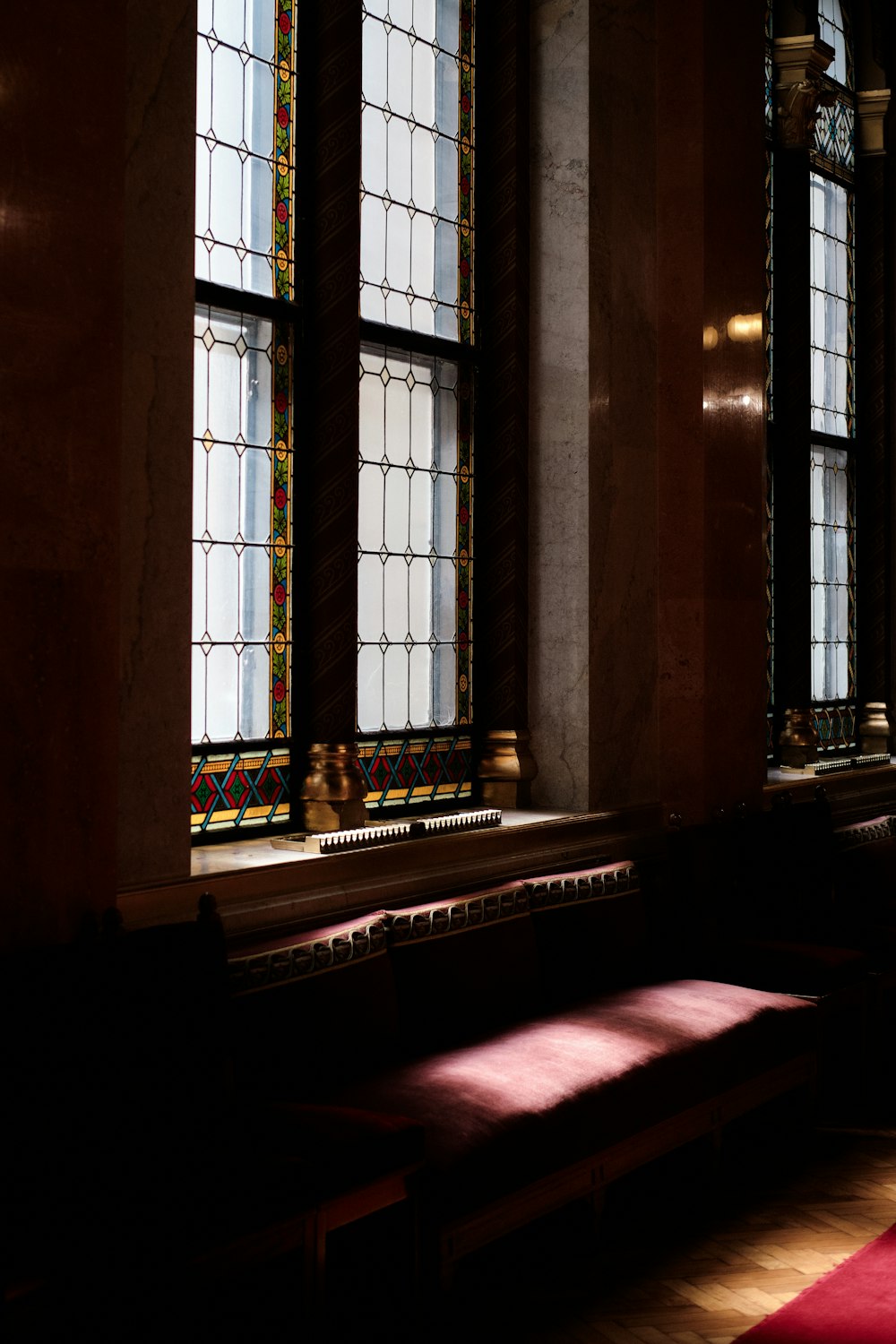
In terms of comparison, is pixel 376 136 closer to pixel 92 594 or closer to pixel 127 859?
pixel 92 594

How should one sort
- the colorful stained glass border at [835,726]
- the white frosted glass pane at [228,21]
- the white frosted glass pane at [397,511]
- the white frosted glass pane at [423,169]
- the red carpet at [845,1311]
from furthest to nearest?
1. the colorful stained glass border at [835,726]
2. the white frosted glass pane at [423,169]
3. the white frosted glass pane at [397,511]
4. the white frosted glass pane at [228,21]
5. the red carpet at [845,1311]

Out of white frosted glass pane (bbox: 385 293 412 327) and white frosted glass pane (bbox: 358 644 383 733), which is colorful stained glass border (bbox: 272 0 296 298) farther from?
white frosted glass pane (bbox: 358 644 383 733)

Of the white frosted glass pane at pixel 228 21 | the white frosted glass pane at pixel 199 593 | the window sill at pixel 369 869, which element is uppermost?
the white frosted glass pane at pixel 228 21

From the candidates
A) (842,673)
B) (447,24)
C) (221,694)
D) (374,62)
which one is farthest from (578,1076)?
(842,673)

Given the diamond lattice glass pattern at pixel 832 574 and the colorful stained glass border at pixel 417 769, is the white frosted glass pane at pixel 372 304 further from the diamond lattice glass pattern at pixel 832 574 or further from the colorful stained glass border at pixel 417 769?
the diamond lattice glass pattern at pixel 832 574

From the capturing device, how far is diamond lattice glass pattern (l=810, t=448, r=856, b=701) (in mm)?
7750

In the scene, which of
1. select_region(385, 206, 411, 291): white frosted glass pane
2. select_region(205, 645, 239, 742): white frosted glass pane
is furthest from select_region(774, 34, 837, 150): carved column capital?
select_region(205, 645, 239, 742): white frosted glass pane

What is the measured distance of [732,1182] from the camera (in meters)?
4.44

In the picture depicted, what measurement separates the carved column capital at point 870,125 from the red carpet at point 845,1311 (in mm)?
6287

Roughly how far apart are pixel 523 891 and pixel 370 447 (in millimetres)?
1611

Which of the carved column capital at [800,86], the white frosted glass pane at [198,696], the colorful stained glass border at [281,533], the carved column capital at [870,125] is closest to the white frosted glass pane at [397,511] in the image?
the colorful stained glass border at [281,533]

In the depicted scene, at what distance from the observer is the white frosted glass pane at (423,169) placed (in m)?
5.21

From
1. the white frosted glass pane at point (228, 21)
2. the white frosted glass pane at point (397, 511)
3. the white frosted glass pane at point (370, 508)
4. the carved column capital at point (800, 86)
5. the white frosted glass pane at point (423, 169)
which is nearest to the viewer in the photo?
the white frosted glass pane at point (228, 21)

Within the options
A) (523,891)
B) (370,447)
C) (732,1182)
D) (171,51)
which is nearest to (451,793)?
(523,891)
